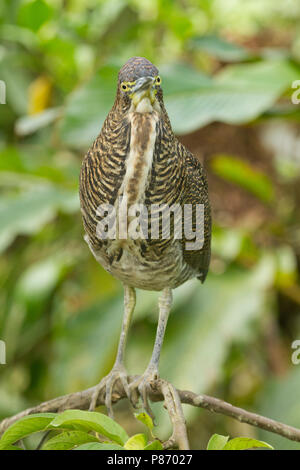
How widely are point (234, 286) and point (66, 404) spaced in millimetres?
1706

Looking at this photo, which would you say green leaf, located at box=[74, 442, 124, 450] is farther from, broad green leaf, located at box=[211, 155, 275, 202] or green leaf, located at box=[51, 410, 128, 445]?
broad green leaf, located at box=[211, 155, 275, 202]

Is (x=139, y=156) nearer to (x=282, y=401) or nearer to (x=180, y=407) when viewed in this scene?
(x=180, y=407)

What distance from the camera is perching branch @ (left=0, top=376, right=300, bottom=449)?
90 cm

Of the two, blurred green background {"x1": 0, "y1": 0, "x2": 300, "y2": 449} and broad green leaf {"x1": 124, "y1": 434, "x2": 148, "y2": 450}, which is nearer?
broad green leaf {"x1": 124, "y1": 434, "x2": 148, "y2": 450}

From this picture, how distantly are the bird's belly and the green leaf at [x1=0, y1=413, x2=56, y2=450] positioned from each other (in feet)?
0.89

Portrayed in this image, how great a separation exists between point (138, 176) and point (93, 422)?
13.5 inches

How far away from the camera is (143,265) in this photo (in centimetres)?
110

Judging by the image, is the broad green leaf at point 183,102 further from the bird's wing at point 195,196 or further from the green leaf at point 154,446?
the green leaf at point 154,446

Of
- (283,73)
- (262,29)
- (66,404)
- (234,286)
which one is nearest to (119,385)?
(66,404)

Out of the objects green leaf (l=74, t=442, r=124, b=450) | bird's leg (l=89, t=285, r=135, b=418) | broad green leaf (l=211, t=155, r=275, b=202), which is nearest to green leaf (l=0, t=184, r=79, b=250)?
broad green leaf (l=211, t=155, r=275, b=202)

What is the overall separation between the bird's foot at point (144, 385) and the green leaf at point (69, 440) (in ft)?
0.68

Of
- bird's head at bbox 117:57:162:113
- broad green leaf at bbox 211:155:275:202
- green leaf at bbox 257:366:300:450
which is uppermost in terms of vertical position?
broad green leaf at bbox 211:155:275:202

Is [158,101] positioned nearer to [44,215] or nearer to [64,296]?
[44,215]

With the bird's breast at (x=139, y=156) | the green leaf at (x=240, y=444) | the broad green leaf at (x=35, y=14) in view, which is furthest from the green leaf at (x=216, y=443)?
the broad green leaf at (x=35, y=14)
